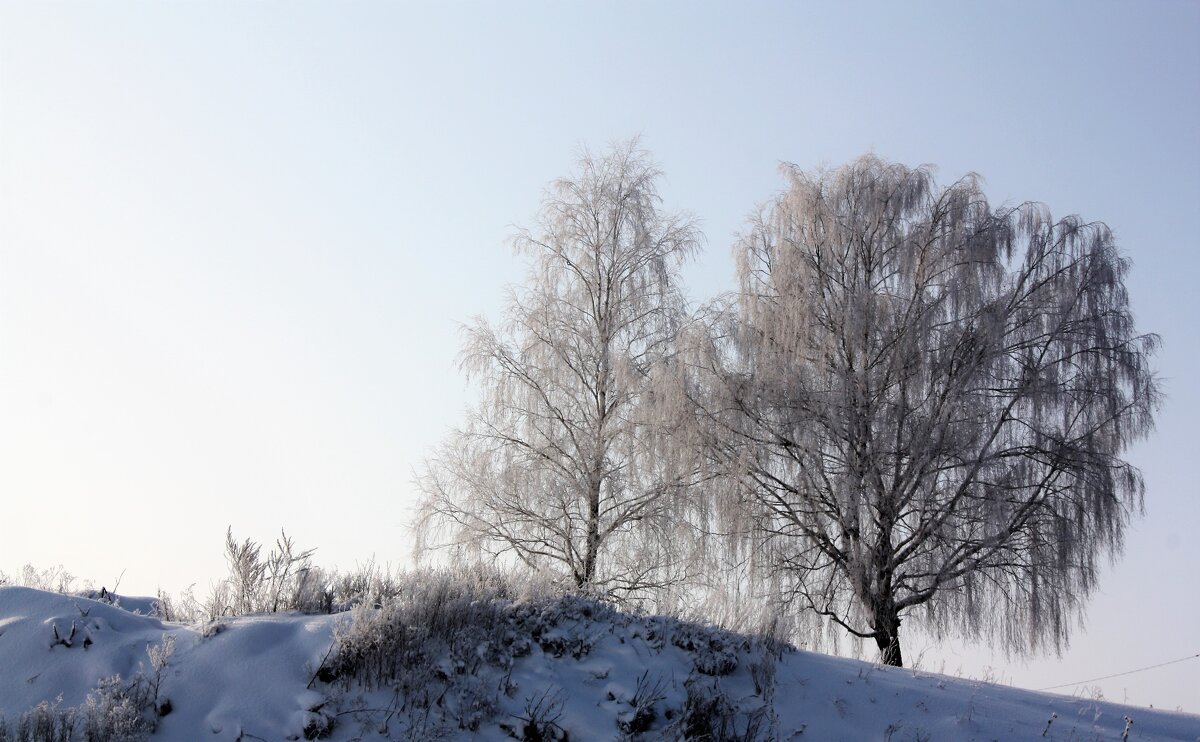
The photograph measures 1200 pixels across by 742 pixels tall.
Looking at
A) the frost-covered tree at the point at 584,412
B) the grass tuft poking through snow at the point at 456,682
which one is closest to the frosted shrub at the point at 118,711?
the grass tuft poking through snow at the point at 456,682

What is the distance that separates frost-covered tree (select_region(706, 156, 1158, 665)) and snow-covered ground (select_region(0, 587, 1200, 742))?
6.56 meters

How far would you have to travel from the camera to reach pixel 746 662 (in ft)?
27.8

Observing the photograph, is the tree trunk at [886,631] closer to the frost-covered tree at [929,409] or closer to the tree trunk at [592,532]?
the frost-covered tree at [929,409]

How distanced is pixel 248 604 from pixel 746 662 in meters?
4.37

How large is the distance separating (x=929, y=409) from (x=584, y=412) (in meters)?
6.25

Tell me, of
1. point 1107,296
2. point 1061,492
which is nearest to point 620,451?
point 1061,492

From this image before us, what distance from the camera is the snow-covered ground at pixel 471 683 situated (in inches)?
258

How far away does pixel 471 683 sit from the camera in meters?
7.22

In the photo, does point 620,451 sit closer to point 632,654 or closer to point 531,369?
point 531,369

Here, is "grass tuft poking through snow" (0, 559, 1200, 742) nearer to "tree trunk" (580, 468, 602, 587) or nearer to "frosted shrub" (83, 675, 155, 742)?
"frosted shrub" (83, 675, 155, 742)

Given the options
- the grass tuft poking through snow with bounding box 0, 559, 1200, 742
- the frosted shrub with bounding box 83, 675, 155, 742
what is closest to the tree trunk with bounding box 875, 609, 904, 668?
the grass tuft poking through snow with bounding box 0, 559, 1200, 742

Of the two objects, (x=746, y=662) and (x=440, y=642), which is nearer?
(x=440, y=642)

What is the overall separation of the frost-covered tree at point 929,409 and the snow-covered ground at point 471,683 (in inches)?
258

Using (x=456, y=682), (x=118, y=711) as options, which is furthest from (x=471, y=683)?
(x=118, y=711)
